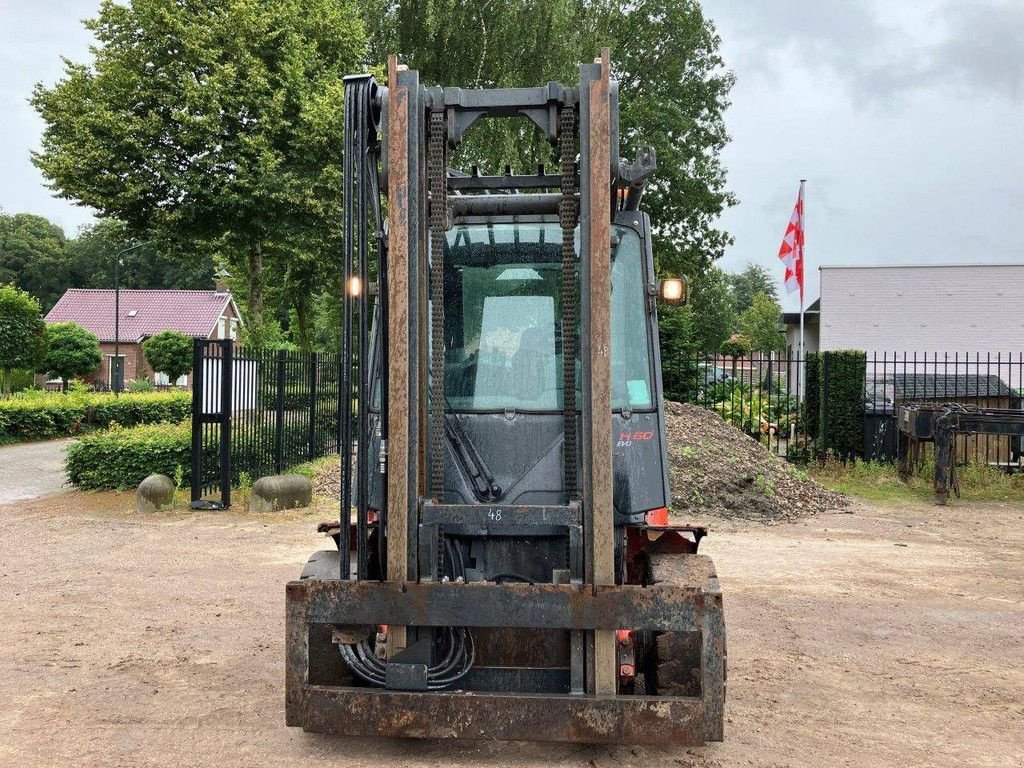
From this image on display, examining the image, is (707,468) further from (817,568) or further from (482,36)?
(482,36)

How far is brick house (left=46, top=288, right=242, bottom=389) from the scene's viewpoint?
183 ft

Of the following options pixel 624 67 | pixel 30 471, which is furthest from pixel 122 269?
pixel 30 471

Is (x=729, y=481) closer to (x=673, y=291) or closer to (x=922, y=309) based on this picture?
(x=673, y=291)

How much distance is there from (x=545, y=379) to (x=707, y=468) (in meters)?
9.59

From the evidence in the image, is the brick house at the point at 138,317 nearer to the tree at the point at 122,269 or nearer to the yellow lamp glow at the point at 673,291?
the tree at the point at 122,269

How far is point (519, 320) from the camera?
470cm

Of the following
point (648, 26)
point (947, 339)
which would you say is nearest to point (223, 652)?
point (648, 26)

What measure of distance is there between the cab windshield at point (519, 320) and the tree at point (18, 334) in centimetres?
2833

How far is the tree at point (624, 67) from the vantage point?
79.7 ft

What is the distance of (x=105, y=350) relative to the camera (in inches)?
2223

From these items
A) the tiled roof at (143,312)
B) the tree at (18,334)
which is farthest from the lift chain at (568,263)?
the tiled roof at (143,312)

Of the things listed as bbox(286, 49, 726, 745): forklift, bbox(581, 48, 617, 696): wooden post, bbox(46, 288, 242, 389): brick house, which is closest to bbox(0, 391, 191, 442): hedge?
bbox(286, 49, 726, 745): forklift

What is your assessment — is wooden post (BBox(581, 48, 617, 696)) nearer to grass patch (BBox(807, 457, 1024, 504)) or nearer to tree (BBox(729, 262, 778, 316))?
grass patch (BBox(807, 457, 1024, 504))

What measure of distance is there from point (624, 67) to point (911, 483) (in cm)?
2218
